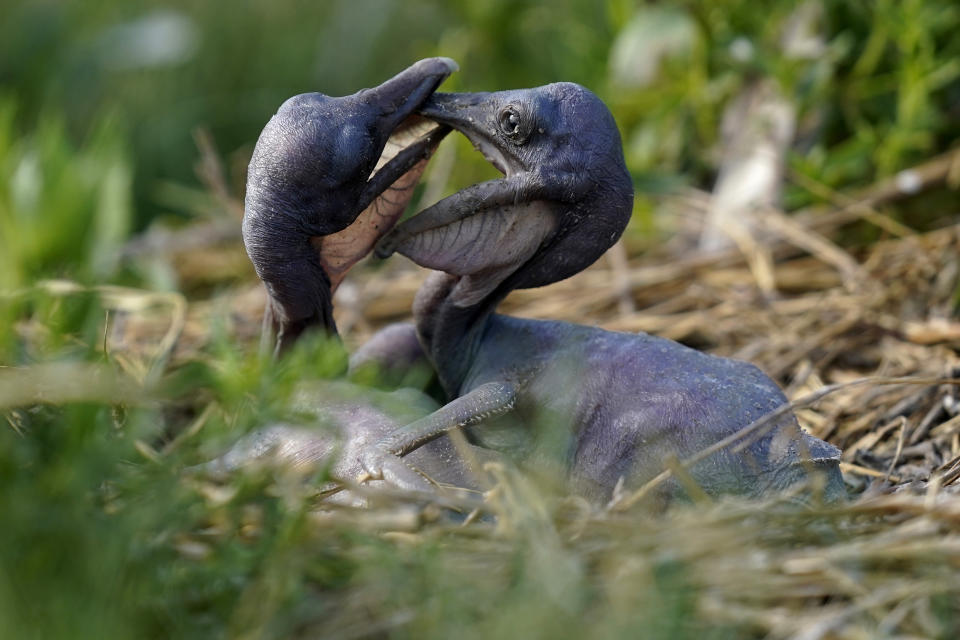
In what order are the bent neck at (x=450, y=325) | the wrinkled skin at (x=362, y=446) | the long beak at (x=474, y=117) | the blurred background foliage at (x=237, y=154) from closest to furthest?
the blurred background foliage at (x=237, y=154) < the wrinkled skin at (x=362, y=446) < the long beak at (x=474, y=117) < the bent neck at (x=450, y=325)

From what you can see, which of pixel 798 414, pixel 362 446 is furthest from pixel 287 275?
pixel 798 414

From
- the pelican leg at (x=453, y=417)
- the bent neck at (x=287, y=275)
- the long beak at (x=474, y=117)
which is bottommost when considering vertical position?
the pelican leg at (x=453, y=417)

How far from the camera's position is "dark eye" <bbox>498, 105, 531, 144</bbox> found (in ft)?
5.79

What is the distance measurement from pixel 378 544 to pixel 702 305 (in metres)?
1.95

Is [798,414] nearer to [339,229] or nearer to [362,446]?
[362,446]

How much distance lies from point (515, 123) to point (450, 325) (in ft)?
1.42

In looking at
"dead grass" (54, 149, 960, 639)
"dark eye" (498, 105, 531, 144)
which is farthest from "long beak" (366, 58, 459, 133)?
"dead grass" (54, 149, 960, 639)

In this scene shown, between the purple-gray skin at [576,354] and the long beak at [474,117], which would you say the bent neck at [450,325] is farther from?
the long beak at [474,117]

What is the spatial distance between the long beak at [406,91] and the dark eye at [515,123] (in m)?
0.15

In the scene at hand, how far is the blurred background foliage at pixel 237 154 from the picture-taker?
1178 mm

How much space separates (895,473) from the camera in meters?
2.01

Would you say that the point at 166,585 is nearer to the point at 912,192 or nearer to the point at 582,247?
the point at 582,247

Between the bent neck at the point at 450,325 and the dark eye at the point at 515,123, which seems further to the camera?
the bent neck at the point at 450,325

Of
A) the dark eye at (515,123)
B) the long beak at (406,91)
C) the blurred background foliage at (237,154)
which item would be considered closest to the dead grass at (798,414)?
the blurred background foliage at (237,154)
